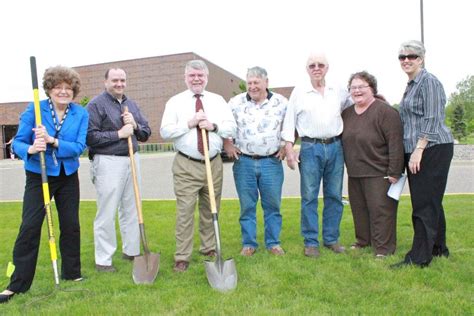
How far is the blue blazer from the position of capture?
3848 mm

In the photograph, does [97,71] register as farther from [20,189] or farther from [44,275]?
[44,275]

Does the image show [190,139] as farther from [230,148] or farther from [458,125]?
[458,125]

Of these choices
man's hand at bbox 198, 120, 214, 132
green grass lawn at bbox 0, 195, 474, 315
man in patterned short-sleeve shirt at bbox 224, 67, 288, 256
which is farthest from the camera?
man in patterned short-sleeve shirt at bbox 224, 67, 288, 256

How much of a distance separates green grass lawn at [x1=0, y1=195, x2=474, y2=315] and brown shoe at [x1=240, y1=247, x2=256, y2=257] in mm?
93

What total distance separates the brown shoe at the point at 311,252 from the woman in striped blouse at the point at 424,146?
88 cm

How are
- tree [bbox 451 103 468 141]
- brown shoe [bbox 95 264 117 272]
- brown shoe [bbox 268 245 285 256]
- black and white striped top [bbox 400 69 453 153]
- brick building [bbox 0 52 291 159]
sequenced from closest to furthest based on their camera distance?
black and white striped top [bbox 400 69 453 153]
brown shoe [bbox 95 264 117 272]
brown shoe [bbox 268 245 285 256]
tree [bbox 451 103 468 141]
brick building [bbox 0 52 291 159]

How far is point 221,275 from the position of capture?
396 centimetres

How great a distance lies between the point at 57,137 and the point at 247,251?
2.34m

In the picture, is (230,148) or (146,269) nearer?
(146,269)

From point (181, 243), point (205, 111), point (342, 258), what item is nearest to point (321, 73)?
point (205, 111)

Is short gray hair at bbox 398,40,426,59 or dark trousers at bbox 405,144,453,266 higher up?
short gray hair at bbox 398,40,426,59

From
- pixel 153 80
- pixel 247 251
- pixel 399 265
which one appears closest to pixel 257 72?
pixel 247 251

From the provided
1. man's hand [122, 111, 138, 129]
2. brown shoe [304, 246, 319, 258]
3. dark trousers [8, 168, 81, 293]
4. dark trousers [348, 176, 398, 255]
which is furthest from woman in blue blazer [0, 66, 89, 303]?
dark trousers [348, 176, 398, 255]

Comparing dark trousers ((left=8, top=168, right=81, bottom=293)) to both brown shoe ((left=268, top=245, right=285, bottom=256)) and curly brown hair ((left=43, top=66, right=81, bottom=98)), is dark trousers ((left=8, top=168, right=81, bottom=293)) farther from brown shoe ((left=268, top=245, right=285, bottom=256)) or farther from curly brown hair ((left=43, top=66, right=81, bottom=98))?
brown shoe ((left=268, top=245, right=285, bottom=256))
